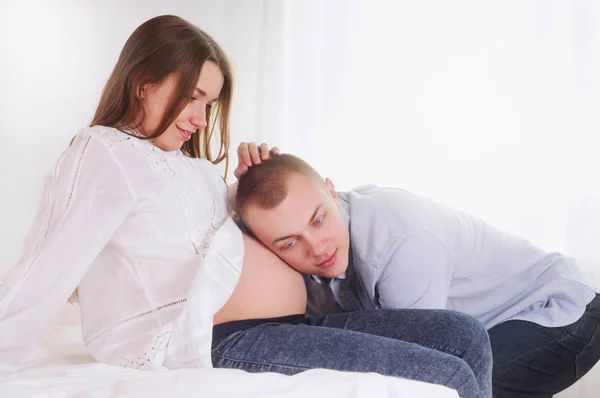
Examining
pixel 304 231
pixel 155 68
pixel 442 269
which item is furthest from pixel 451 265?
pixel 155 68

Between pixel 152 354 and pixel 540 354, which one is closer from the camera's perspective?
pixel 152 354

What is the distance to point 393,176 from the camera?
244 cm

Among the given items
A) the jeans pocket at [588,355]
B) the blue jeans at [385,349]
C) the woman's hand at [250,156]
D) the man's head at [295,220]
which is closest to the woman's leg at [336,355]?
the blue jeans at [385,349]

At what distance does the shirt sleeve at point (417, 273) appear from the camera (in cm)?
134

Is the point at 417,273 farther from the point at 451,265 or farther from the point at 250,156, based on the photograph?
the point at 250,156

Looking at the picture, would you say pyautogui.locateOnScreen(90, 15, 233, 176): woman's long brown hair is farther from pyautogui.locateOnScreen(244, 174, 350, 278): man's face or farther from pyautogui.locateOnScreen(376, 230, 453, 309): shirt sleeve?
pyautogui.locateOnScreen(376, 230, 453, 309): shirt sleeve

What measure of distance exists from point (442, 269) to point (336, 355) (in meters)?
0.38

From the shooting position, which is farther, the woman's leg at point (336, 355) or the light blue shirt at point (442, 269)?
the light blue shirt at point (442, 269)

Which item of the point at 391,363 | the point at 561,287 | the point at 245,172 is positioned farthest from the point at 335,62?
the point at 391,363

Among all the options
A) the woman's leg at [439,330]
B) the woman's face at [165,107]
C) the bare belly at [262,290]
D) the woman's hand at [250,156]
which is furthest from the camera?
the woman's hand at [250,156]

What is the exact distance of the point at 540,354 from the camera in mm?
1469

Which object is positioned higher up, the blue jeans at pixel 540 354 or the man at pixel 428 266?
the man at pixel 428 266

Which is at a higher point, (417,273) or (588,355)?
(417,273)

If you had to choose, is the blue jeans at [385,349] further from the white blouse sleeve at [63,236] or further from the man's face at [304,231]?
the white blouse sleeve at [63,236]
